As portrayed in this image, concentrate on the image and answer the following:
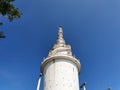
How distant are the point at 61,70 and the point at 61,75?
854 millimetres

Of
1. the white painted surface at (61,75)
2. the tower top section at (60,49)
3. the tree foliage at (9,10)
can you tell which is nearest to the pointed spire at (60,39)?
the tower top section at (60,49)

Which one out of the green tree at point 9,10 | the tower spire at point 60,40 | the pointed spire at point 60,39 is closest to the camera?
the green tree at point 9,10

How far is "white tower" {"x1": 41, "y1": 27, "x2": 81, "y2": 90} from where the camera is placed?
32.2 meters

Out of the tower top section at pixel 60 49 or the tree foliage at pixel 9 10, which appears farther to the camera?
the tower top section at pixel 60 49

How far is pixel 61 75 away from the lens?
33031 millimetres

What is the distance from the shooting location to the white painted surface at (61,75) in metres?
32.0

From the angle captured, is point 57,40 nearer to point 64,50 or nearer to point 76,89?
point 64,50

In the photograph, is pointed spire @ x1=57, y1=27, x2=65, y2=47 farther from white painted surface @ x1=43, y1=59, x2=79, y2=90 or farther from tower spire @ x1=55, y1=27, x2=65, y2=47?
white painted surface @ x1=43, y1=59, x2=79, y2=90

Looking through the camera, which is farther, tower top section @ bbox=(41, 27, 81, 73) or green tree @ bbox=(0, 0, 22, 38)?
tower top section @ bbox=(41, 27, 81, 73)

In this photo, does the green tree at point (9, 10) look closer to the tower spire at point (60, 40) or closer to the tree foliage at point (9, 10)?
the tree foliage at point (9, 10)

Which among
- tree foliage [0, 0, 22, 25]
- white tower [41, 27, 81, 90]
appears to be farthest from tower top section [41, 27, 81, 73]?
tree foliage [0, 0, 22, 25]

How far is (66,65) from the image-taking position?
112 ft

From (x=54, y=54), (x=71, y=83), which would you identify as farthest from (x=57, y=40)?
(x=71, y=83)

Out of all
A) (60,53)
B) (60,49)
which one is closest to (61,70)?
(60,53)
